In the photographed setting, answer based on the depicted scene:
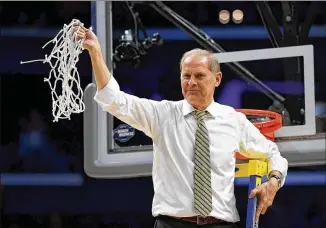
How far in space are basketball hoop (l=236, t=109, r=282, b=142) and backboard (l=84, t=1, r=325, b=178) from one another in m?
0.08

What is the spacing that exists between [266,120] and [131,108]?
1219mm

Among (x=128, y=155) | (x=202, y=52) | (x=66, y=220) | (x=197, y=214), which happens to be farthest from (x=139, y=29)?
(x=197, y=214)

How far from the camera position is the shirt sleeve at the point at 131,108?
6.23 feet

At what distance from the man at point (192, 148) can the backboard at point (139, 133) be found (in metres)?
1.01

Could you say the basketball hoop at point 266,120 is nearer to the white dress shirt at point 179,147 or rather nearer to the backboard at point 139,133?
the backboard at point 139,133

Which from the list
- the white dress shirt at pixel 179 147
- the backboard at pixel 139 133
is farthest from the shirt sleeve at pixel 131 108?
the backboard at pixel 139 133

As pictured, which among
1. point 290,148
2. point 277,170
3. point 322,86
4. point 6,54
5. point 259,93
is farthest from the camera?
point 6,54

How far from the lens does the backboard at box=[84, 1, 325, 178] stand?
313cm

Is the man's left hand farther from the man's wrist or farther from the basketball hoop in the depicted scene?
Result: the basketball hoop

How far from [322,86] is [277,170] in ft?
5.32

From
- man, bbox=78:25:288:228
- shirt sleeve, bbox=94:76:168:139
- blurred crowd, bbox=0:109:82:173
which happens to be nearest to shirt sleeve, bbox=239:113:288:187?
man, bbox=78:25:288:228

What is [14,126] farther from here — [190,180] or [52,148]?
[190,180]

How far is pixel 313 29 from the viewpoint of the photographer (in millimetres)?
3652

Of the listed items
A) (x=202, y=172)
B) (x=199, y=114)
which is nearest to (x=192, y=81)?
(x=199, y=114)
